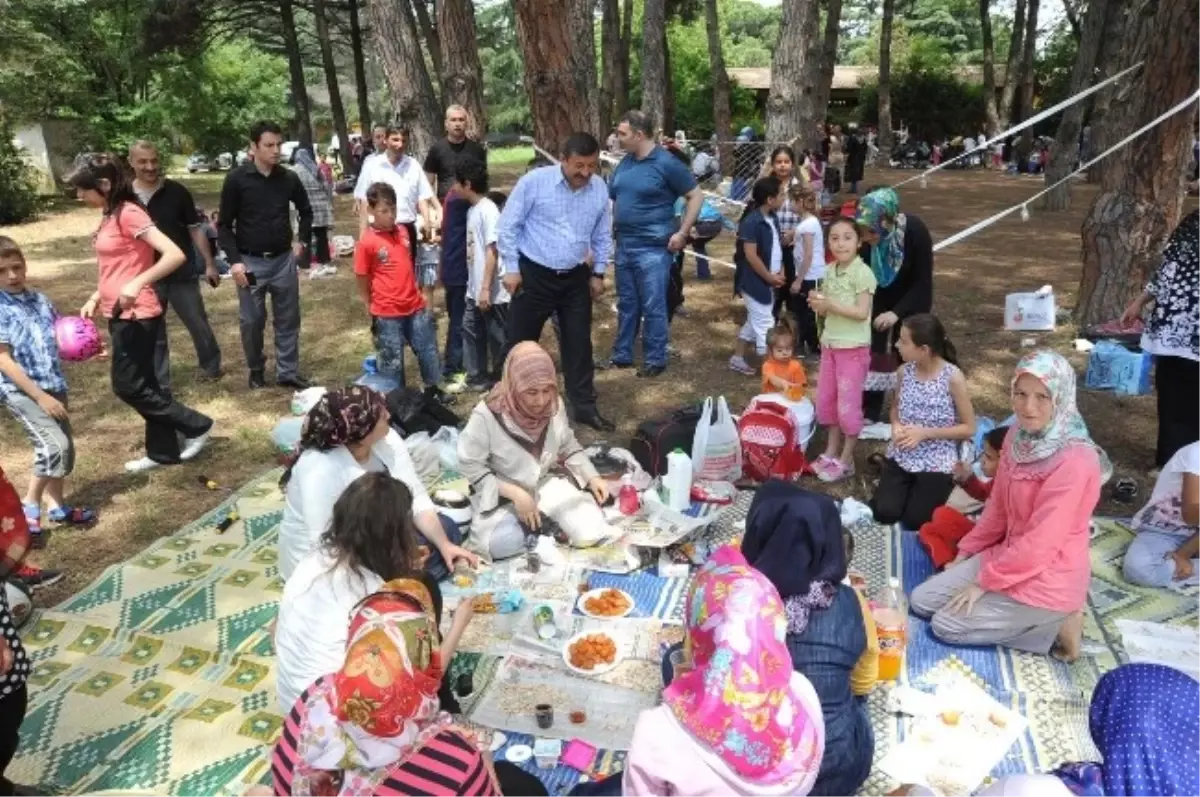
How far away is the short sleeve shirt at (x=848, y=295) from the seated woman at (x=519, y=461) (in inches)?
72.1

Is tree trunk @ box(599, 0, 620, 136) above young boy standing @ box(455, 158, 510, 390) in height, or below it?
above

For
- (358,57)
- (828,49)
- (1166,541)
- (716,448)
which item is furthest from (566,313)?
(358,57)

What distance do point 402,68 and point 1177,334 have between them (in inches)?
338

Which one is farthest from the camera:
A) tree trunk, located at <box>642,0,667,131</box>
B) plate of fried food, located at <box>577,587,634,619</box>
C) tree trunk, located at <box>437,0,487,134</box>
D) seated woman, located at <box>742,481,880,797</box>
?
tree trunk, located at <box>642,0,667,131</box>

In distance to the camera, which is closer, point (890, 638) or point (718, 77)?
point (890, 638)

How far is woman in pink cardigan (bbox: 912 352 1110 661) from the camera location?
331cm

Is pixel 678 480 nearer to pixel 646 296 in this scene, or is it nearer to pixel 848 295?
pixel 848 295

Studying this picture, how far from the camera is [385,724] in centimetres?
192

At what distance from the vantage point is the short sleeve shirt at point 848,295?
16.4ft

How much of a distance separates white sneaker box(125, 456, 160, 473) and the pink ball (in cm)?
108

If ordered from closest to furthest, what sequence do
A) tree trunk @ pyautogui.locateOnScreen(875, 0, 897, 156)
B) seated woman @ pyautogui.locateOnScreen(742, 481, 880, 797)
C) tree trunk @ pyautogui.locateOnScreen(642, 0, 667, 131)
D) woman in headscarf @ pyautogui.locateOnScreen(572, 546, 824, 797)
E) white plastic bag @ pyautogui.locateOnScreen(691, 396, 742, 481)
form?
woman in headscarf @ pyautogui.locateOnScreen(572, 546, 824, 797)
seated woman @ pyautogui.locateOnScreen(742, 481, 880, 797)
white plastic bag @ pyautogui.locateOnScreen(691, 396, 742, 481)
tree trunk @ pyautogui.locateOnScreen(642, 0, 667, 131)
tree trunk @ pyautogui.locateOnScreen(875, 0, 897, 156)

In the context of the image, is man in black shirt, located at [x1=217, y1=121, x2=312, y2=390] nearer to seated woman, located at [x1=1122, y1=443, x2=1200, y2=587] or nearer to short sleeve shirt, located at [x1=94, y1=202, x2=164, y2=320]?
short sleeve shirt, located at [x1=94, y1=202, x2=164, y2=320]

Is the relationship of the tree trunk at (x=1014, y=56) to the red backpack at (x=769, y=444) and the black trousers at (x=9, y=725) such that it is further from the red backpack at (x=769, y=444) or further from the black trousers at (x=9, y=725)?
the black trousers at (x=9, y=725)

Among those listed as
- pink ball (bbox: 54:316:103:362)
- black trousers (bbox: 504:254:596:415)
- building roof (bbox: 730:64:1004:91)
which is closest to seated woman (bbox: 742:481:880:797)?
black trousers (bbox: 504:254:596:415)
